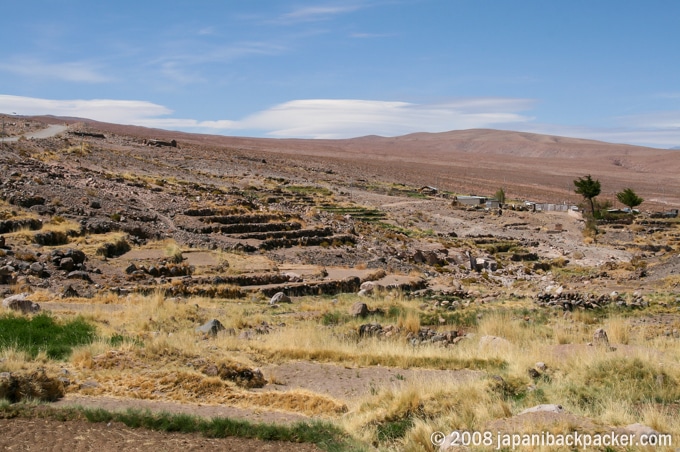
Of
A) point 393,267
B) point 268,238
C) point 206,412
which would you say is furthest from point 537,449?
point 268,238

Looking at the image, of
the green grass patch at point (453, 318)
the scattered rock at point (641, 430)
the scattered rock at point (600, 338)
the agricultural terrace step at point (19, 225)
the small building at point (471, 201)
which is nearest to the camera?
the scattered rock at point (641, 430)

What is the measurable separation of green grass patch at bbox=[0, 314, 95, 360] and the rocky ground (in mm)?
2011

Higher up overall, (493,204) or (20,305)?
(20,305)

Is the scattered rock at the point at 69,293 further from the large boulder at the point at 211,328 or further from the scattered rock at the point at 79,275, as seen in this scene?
the large boulder at the point at 211,328

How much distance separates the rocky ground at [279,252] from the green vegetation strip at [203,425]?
20 cm

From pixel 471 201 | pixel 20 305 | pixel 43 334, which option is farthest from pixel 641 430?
pixel 471 201

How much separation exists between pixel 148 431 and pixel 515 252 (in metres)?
35.2

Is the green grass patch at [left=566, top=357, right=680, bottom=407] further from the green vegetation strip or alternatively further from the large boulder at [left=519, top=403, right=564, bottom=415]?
the green vegetation strip

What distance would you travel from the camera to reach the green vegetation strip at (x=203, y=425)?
7414mm

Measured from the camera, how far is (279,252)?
28.9m

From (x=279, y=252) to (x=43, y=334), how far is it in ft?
58.8

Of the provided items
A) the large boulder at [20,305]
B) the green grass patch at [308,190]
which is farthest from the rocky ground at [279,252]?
the green grass patch at [308,190]

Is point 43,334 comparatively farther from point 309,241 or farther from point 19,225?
point 309,241

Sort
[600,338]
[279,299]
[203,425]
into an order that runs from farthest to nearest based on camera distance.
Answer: [279,299] → [600,338] → [203,425]
